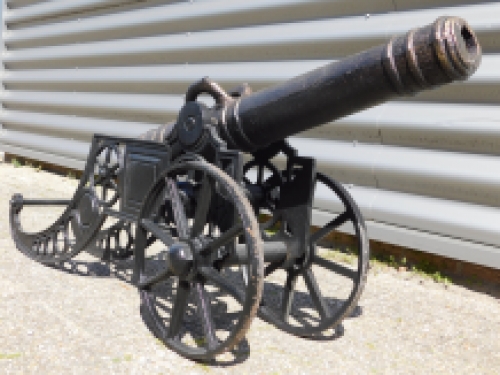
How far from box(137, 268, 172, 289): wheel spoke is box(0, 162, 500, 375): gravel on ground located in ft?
0.76

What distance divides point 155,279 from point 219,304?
0.66 metres

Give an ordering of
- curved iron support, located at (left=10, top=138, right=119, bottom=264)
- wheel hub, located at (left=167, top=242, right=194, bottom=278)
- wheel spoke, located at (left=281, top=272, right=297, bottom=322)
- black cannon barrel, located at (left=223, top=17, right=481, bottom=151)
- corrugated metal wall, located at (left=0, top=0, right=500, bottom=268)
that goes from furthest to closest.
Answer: corrugated metal wall, located at (left=0, top=0, right=500, bottom=268), curved iron support, located at (left=10, top=138, right=119, bottom=264), wheel spoke, located at (left=281, top=272, right=297, bottom=322), wheel hub, located at (left=167, top=242, right=194, bottom=278), black cannon barrel, located at (left=223, top=17, right=481, bottom=151)

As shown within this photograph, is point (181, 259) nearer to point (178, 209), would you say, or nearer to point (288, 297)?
point (178, 209)

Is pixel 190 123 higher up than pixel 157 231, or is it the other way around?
pixel 190 123

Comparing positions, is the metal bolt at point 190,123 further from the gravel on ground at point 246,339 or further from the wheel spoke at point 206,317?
the gravel on ground at point 246,339

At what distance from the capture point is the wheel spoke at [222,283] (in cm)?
269

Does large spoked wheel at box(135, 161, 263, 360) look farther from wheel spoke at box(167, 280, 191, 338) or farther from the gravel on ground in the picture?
the gravel on ground

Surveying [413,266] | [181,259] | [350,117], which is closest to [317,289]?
[181,259]

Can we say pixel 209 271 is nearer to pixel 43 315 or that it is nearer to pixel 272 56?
pixel 43 315

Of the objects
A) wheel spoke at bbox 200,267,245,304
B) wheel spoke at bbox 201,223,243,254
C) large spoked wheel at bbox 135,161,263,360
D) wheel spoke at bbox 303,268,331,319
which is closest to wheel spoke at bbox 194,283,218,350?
large spoked wheel at bbox 135,161,263,360

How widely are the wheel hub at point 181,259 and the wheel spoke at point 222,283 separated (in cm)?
8

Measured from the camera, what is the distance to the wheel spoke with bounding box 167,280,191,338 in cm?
293

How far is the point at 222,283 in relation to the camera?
2.75 meters

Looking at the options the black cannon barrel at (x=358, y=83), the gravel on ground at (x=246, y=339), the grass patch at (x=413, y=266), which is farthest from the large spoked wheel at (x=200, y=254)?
the grass patch at (x=413, y=266)
